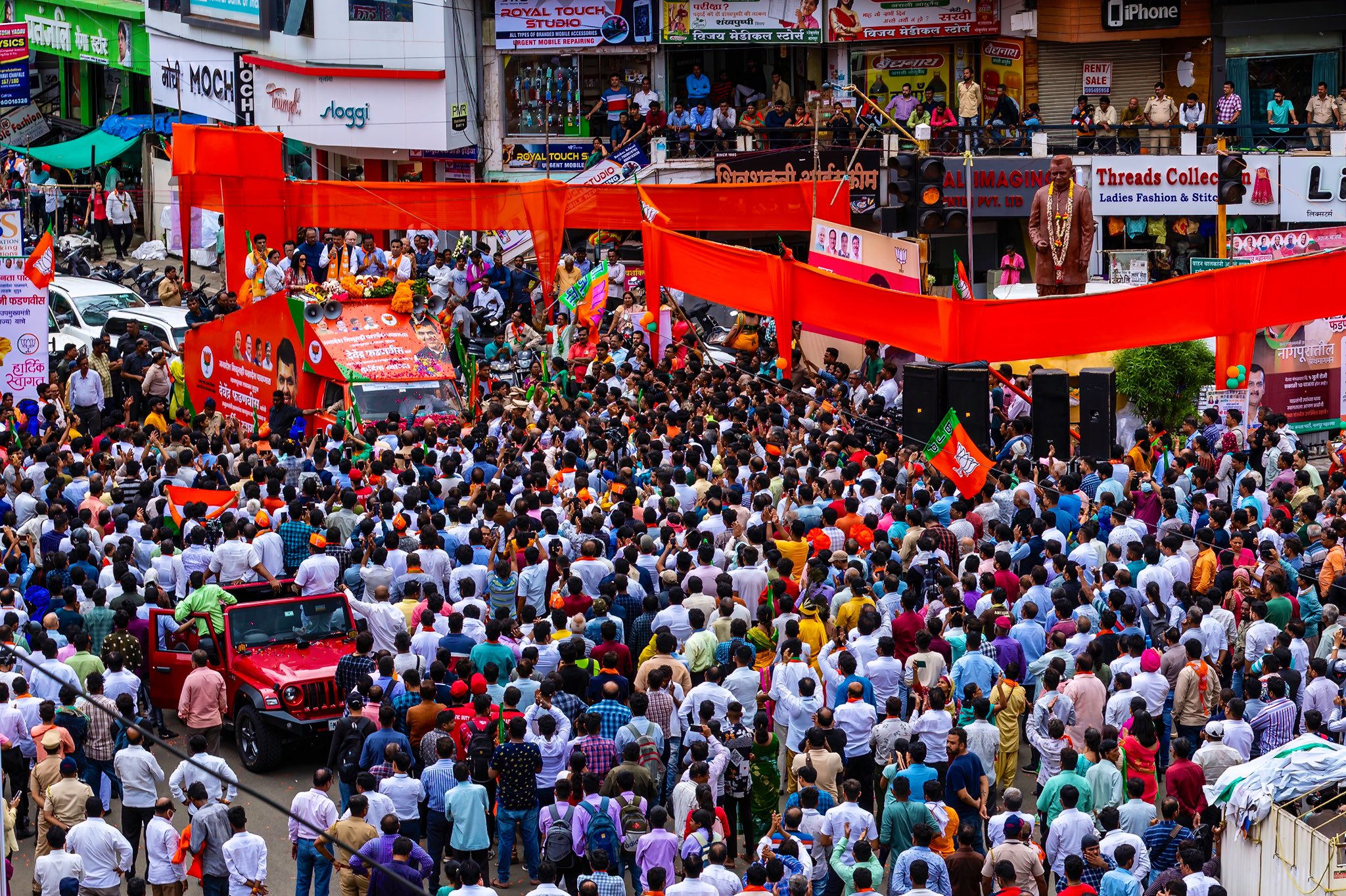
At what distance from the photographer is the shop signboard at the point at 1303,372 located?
21.0 meters

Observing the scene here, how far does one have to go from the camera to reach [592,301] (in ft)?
83.5

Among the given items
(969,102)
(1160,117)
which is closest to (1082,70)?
(969,102)

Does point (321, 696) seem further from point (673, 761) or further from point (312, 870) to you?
point (673, 761)

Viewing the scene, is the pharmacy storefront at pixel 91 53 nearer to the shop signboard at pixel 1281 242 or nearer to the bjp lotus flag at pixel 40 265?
the bjp lotus flag at pixel 40 265

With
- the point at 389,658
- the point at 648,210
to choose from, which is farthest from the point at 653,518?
the point at 648,210

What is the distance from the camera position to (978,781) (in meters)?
11.8

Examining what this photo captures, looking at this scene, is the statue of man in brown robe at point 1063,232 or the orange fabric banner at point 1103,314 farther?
the statue of man in brown robe at point 1063,232

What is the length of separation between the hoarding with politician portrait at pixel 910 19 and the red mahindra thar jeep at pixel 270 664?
23.0 m

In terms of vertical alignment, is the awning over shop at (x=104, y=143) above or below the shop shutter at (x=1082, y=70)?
below

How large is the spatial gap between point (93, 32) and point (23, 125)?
340cm

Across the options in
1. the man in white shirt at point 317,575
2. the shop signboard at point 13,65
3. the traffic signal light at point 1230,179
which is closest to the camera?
the man in white shirt at point 317,575

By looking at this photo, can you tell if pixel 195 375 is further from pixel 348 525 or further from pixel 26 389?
pixel 348 525

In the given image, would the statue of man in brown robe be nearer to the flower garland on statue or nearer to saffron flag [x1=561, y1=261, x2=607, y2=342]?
the flower garland on statue

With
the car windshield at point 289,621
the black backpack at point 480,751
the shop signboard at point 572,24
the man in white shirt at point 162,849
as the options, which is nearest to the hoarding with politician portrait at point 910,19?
the shop signboard at point 572,24
